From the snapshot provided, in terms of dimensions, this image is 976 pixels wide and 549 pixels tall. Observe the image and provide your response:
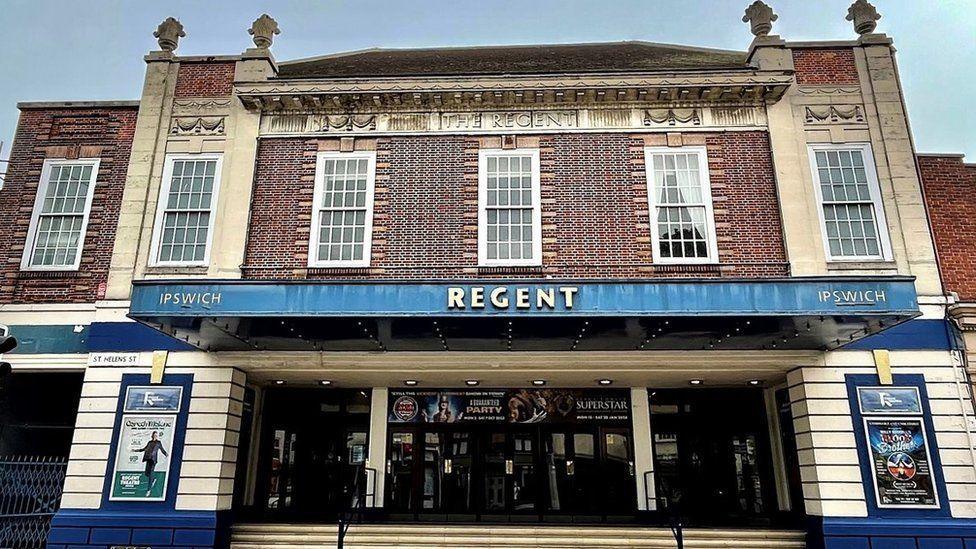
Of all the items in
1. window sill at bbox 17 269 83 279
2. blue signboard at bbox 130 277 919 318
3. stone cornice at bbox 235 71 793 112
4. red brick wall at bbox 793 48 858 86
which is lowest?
blue signboard at bbox 130 277 919 318

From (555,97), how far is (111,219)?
A: 31.8 feet

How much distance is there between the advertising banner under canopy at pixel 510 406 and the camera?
14.1m

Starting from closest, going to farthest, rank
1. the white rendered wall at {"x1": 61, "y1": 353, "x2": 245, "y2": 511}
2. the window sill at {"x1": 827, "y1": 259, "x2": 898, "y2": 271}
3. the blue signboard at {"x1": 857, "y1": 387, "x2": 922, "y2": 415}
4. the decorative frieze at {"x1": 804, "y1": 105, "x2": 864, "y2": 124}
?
the blue signboard at {"x1": 857, "y1": 387, "x2": 922, "y2": 415} → the white rendered wall at {"x1": 61, "y1": 353, "x2": 245, "y2": 511} → the window sill at {"x1": 827, "y1": 259, "x2": 898, "y2": 271} → the decorative frieze at {"x1": 804, "y1": 105, "x2": 864, "y2": 124}

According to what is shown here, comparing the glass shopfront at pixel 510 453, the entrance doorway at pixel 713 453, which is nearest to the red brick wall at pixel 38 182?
the glass shopfront at pixel 510 453

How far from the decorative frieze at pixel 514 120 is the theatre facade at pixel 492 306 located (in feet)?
0.20

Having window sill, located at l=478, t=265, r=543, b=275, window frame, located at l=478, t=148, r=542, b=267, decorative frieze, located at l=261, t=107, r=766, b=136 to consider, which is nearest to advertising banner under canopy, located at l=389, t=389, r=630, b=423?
window sill, located at l=478, t=265, r=543, b=275

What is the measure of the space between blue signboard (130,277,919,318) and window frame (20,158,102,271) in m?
4.49

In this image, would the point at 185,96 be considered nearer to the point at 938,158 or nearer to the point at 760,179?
the point at 760,179

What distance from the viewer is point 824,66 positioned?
13.6 meters

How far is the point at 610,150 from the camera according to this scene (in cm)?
1325

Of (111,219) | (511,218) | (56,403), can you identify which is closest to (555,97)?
(511,218)

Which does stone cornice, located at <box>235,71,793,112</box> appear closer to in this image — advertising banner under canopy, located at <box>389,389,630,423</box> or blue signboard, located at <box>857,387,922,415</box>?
blue signboard, located at <box>857,387,922,415</box>

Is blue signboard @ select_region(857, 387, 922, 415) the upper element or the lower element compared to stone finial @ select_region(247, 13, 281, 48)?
lower

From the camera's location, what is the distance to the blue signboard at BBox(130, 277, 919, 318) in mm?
9664
